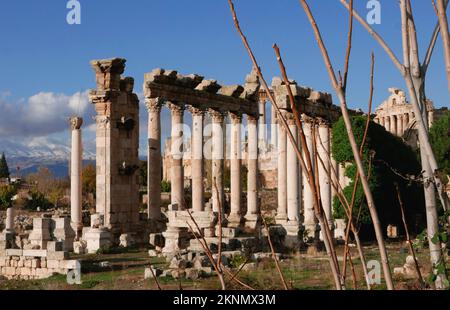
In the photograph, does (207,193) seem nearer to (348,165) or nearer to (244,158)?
(244,158)

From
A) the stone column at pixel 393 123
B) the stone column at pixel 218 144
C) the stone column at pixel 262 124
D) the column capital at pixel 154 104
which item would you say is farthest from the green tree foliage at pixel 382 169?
the stone column at pixel 393 123

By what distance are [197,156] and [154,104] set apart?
392cm

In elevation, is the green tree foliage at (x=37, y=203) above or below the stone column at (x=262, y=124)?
below

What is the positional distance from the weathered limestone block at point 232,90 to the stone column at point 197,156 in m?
2.24

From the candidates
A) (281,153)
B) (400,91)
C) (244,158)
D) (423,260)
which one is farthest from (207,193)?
(423,260)

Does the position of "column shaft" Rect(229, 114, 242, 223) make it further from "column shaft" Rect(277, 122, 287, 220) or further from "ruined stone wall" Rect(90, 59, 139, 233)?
"ruined stone wall" Rect(90, 59, 139, 233)

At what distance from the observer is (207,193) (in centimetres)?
6756

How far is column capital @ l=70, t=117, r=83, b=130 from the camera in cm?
3397

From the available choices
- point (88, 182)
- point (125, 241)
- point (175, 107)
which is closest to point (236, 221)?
point (175, 107)

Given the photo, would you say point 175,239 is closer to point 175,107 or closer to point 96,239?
point 96,239

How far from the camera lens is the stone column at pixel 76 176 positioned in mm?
32594

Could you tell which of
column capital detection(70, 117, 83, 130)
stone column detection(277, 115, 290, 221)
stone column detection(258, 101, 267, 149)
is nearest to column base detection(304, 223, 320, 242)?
stone column detection(277, 115, 290, 221)

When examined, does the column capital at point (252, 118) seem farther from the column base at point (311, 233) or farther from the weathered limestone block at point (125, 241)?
the weathered limestone block at point (125, 241)

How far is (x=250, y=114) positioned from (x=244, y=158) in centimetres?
4159
